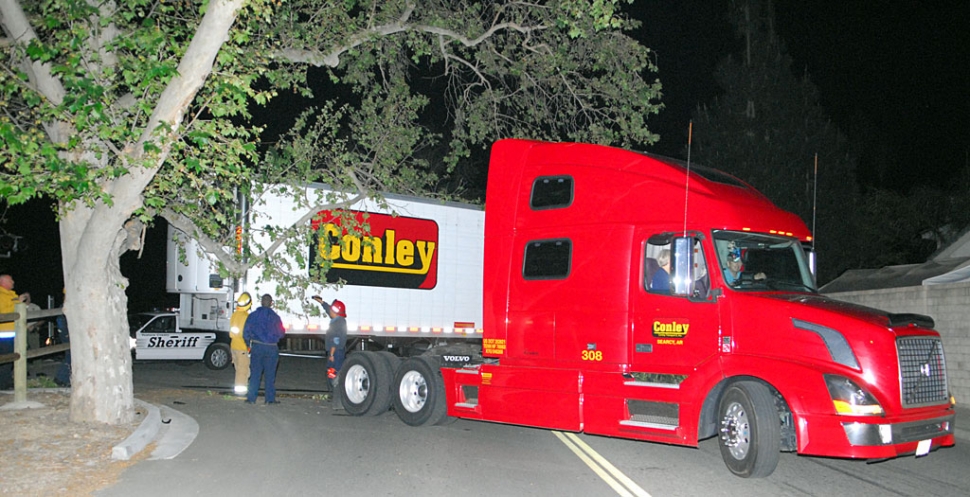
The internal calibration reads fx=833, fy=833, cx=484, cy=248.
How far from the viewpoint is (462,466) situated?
29.8 feet

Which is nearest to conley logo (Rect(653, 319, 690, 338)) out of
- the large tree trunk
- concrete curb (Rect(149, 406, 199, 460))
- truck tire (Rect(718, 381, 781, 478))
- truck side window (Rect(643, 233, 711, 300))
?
truck side window (Rect(643, 233, 711, 300))

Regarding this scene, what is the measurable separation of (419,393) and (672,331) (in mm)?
4483

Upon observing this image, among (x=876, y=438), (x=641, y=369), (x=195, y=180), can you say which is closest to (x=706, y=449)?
(x=641, y=369)

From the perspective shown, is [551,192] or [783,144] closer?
[551,192]

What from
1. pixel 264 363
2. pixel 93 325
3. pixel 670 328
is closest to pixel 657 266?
pixel 670 328

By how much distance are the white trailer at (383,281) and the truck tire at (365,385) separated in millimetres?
4117

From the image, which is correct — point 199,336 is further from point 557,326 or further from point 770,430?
point 770,430

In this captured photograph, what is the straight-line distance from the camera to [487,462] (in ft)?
30.7

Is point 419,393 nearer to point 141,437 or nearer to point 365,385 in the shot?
point 365,385

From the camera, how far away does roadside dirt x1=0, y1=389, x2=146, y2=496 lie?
25.1 feet

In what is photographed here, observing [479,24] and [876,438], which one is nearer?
[876,438]

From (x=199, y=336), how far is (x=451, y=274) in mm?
6172

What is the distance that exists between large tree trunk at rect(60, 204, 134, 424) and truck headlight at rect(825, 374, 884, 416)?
330 inches

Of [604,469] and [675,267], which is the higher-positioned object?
[675,267]
